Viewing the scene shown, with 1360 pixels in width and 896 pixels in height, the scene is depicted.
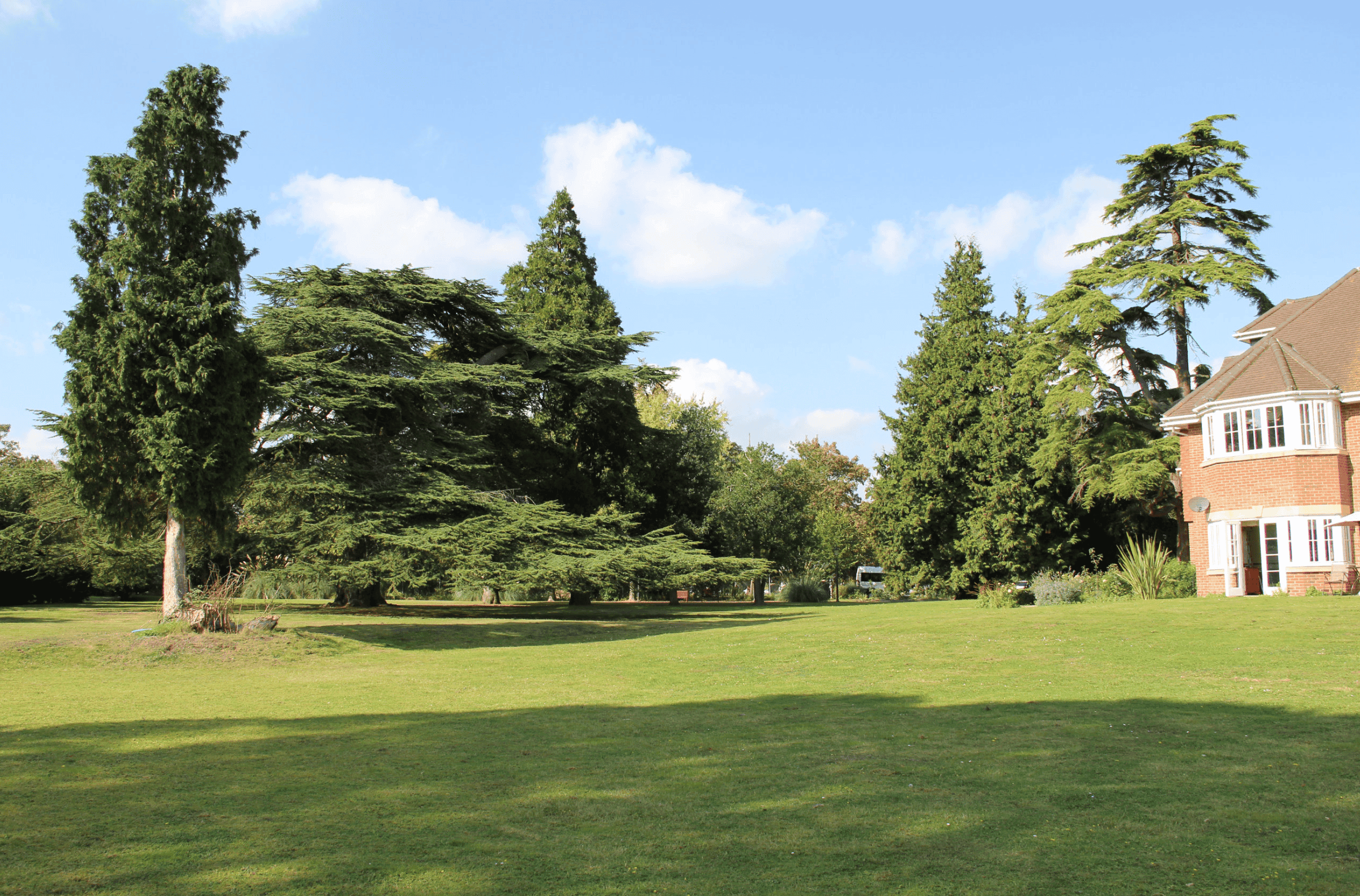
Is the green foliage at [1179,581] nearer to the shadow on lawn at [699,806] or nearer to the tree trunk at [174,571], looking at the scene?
the shadow on lawn at [699,806]

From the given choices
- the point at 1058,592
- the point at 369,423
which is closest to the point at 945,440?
the point at 1058,592

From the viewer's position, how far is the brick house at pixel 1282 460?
946 inches

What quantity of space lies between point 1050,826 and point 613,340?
95.3ft

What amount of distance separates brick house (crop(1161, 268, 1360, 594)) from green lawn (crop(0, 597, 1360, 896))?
9.94 metres

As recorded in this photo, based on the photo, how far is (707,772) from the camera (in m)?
7.20

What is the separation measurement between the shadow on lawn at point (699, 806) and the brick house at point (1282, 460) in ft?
59.3

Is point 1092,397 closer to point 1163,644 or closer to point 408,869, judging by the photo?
point 1163,644

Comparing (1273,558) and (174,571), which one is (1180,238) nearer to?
(1273,558)

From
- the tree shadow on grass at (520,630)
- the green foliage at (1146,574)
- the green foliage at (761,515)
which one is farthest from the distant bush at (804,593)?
the green foliage at (1146,574)

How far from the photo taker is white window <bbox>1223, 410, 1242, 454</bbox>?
25.7 meters

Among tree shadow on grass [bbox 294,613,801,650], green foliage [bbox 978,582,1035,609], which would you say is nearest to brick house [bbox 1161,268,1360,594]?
green foliage [bbox 978,582,1035,609]

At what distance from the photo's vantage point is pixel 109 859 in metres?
4.92

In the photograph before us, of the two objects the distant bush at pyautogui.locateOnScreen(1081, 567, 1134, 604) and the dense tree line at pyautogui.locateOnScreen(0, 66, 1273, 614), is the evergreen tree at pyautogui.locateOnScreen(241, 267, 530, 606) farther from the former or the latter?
the distant bush at pyautogui.locateOnScreen(1081, 567, 1134, 604)

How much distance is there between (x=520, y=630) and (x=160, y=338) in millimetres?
11315
